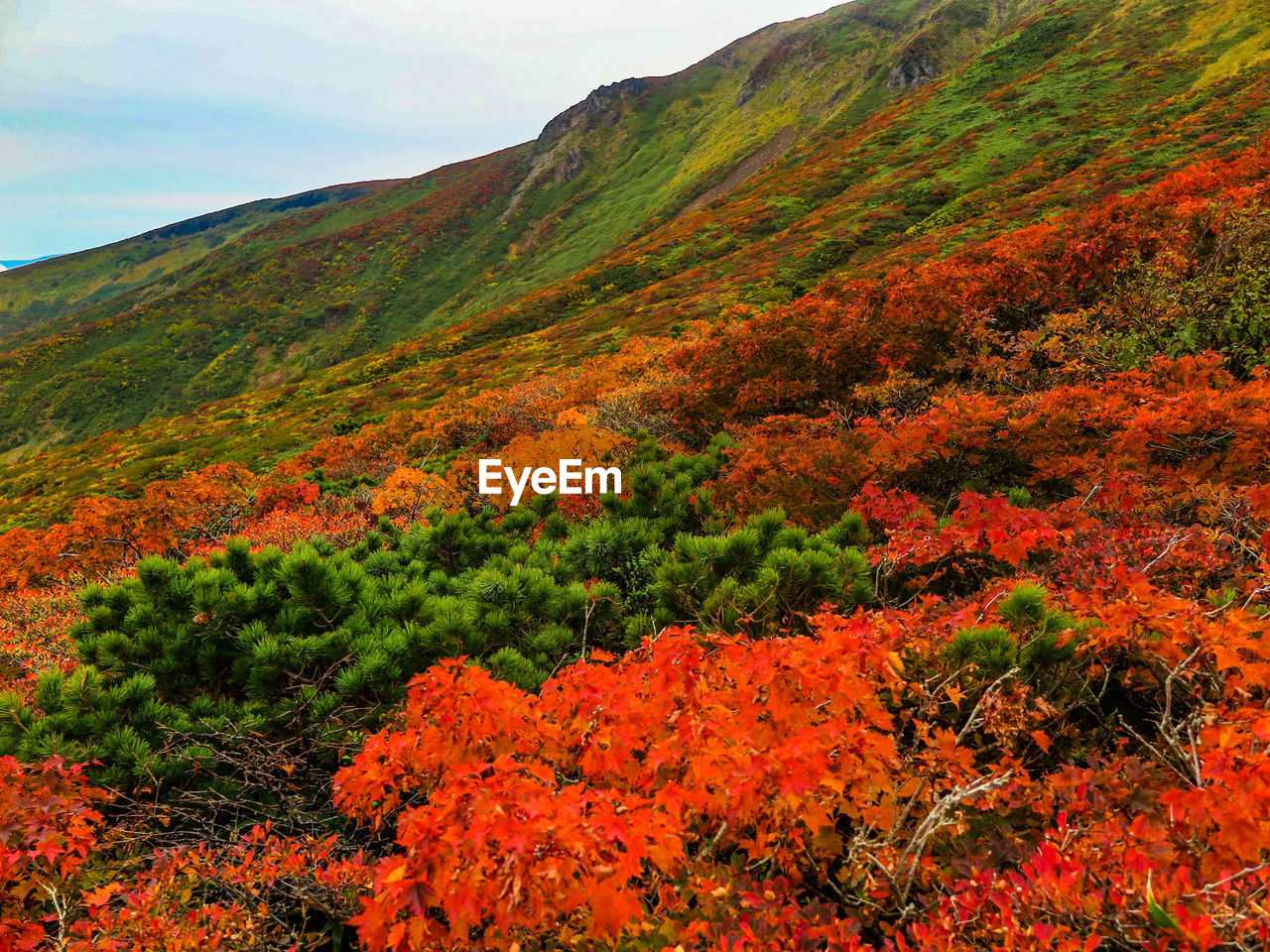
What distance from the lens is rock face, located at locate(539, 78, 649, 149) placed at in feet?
306

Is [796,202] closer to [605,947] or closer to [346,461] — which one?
[346,461]

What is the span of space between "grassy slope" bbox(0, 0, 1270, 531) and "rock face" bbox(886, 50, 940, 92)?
1511 mm

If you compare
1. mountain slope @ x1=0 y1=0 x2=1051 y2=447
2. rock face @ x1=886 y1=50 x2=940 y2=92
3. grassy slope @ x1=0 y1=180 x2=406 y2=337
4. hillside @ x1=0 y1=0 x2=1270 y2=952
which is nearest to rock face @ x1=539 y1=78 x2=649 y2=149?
mountain slope @ x1=0 y1=0 x2=1051 y2=447

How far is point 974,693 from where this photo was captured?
3068 millimetres

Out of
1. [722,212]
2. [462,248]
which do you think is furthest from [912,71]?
[462,248]

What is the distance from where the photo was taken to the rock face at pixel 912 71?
58562 millimetres

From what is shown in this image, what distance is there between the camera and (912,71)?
59.4 m

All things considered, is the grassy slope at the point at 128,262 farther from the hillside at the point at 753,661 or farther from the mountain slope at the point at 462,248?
the hillside at the point at 753,661

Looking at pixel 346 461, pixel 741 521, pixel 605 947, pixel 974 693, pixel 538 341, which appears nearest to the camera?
pixel 605 947

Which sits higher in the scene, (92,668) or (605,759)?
(92,668)

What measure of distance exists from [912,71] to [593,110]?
2163 inches

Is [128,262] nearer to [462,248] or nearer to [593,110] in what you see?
[462,248]

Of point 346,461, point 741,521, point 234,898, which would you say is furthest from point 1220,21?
point 234,898

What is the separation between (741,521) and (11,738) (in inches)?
225
